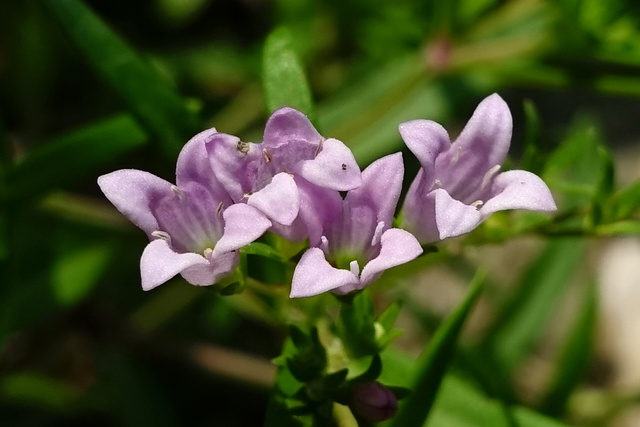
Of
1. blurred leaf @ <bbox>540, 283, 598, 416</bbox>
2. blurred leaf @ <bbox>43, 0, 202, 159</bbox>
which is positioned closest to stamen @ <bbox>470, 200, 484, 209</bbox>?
blurred leaf @ <bbox>43, 0, 202, 159</bbox>

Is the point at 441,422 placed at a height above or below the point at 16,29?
below

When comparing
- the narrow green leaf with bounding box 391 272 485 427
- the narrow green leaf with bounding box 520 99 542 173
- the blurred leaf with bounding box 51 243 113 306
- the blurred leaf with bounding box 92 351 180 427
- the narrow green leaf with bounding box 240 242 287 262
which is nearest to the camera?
the narrow green leaf with bounding box 240 242 287 262

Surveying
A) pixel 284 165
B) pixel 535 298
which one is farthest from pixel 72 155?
pixel 535 298

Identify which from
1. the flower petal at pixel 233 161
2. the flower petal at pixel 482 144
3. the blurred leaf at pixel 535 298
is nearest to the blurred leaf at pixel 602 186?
the flower petal at pixel 482 144

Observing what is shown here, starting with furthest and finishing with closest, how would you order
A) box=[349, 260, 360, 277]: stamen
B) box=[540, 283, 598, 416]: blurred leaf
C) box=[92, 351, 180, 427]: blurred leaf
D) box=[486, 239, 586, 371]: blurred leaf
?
box=[486, 239, 586, 371]: blurred leaf → box=[92, 351, 180, 427]: blurred leaf → box=[540, 283, 598, 416]: blurred leaf → box=[349, 260, 360, 277]: stamen

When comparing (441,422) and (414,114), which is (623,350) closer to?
(414,114)

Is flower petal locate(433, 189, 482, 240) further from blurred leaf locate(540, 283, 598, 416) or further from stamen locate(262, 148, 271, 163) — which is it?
blurred leaf locate(540, 283, 598, 416)

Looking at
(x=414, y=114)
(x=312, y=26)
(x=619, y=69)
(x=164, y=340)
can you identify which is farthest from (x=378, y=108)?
(x=164, y=340)
